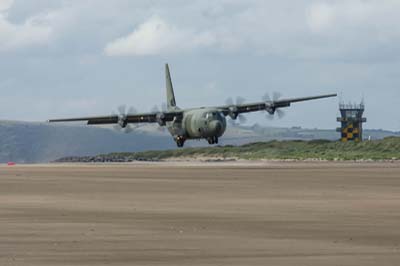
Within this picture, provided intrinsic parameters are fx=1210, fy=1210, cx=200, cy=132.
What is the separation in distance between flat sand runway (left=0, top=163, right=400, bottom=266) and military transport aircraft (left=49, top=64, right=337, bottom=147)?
67.5 metres

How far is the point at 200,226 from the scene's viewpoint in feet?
97.7

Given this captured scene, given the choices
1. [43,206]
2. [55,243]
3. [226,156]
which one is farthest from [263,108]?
[55,243]

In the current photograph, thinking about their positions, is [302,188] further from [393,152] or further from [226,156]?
[226,156]

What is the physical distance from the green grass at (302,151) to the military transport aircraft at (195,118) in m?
6.40

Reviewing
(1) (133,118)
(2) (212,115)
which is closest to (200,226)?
(2) (212,115)

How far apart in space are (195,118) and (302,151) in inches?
1017

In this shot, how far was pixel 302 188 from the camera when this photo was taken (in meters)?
51.5

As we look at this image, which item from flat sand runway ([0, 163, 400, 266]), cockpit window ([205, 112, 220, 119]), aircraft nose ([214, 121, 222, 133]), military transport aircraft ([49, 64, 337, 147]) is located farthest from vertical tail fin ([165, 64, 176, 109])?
flat sand runway ([0, 163, 400, 266])

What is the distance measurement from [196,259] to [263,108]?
4223 inches

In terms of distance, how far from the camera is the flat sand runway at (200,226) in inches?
891

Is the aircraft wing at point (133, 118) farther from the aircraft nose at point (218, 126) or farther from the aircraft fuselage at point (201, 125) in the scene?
the aircraft nose at point (218, 126)

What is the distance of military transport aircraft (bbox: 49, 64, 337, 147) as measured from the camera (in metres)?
118

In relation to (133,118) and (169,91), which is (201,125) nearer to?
(133,118)

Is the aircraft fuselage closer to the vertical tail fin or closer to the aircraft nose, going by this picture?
the aircraft nose
